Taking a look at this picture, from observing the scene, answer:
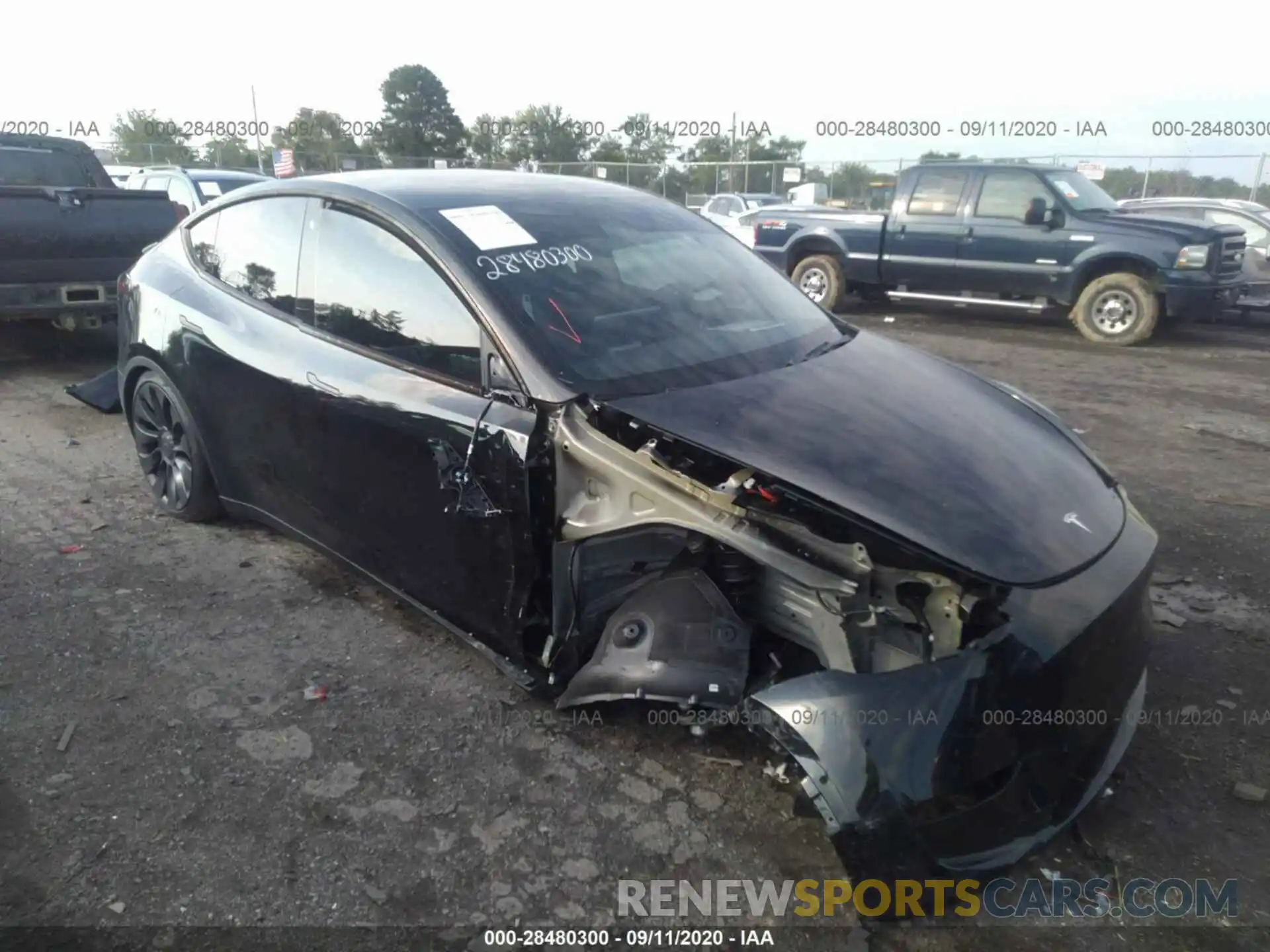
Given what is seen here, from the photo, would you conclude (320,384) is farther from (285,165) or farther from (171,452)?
(285,165)

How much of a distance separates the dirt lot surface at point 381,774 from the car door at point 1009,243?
667cm

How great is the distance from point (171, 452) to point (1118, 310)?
953 centimetres

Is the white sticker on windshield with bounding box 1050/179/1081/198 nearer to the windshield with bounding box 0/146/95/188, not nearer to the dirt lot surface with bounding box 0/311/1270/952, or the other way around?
the dirt lot surface with bounding box 0/311/1270/952

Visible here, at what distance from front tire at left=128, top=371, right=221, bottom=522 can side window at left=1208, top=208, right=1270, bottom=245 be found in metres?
11.3

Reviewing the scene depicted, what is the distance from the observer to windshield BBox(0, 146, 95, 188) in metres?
8.51

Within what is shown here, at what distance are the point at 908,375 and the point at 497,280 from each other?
150cm

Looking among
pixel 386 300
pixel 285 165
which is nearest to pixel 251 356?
pixel 386 300

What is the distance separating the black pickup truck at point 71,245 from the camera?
23.1 ft

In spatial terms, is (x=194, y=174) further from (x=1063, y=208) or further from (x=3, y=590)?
(x=1063, y=208)

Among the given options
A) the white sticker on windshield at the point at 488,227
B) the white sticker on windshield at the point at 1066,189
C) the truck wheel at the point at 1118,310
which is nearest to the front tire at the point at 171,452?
the white sticker on windshield at the point at 488,227

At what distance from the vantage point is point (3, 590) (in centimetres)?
391

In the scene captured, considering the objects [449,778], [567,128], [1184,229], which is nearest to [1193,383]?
[1184,229]

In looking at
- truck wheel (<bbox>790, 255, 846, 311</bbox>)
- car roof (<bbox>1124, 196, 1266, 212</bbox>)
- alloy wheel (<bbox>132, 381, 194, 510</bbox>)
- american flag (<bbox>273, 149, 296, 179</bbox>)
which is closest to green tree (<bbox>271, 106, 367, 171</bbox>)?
american flag (<bbox>273, 149, 296, 179</bbox>)

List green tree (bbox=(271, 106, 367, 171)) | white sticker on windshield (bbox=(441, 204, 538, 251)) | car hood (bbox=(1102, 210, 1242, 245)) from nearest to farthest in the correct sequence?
white sticker on windshield (bbox=(441, 204, 538, 251)), car hood (bbox=(1102, 210, 1242, 245)), green tree (bbox=(271, 106, 367, 171))
